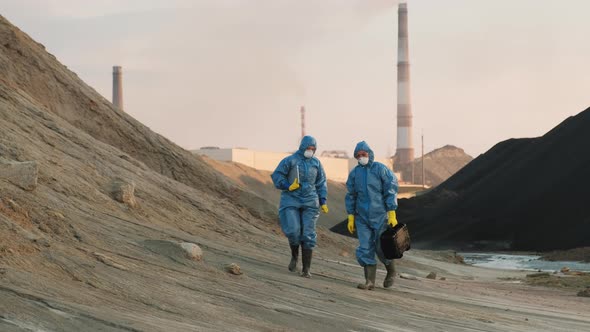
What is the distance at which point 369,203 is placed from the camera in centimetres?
1414

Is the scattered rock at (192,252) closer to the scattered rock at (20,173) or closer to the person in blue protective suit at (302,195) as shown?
the person in blue protective suit at (302,195)

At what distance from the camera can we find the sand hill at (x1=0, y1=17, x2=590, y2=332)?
10.0m

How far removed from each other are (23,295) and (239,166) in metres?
77.0

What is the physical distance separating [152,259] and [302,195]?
262cm

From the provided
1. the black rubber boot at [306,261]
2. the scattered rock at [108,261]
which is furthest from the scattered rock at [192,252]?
the scattered rock at [108,261]

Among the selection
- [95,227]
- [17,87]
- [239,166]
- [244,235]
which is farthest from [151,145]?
[239,166]

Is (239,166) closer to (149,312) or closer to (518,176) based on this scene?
(518,176)

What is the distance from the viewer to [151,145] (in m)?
27.0

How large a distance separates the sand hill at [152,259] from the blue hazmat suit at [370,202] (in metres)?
A: 0.68

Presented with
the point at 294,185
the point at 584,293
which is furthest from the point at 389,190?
the point at 584,293

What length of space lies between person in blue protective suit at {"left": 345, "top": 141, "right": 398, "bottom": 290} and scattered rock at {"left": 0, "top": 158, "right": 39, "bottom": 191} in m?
4.41

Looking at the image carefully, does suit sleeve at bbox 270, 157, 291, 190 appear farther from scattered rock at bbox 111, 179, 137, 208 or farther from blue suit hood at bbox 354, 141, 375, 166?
scattered rock at bbox 111, 179, 137, 208

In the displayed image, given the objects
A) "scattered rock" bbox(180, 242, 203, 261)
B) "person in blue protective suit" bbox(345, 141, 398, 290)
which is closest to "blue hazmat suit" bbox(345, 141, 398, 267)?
"person in blue protective suit" bbox(345, 141, 398, 290)

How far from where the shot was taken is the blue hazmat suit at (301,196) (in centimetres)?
1502
